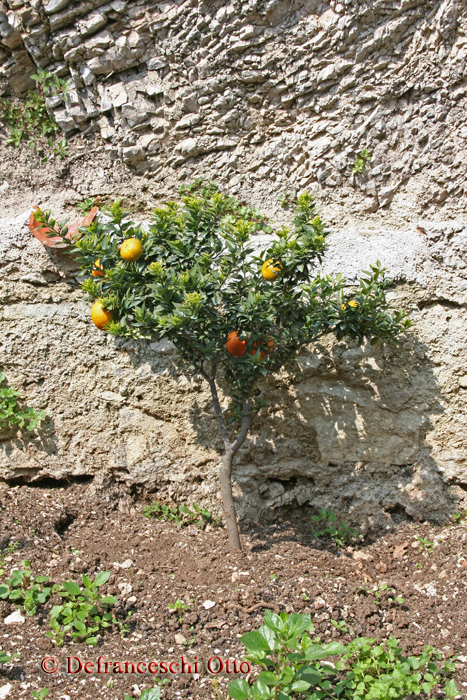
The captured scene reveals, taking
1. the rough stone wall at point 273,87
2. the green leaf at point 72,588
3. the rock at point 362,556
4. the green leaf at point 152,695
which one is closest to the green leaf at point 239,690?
the green leaf at point 152,695

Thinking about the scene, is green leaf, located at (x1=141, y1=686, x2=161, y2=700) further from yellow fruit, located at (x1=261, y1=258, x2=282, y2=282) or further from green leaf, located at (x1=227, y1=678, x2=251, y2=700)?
yellow fruit, located at (x1=261, y1=258, x2=282, y2=282)

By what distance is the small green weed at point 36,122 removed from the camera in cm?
359

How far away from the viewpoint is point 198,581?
2.57m

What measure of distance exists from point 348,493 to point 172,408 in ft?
3.88

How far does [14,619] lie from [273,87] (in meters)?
3.28

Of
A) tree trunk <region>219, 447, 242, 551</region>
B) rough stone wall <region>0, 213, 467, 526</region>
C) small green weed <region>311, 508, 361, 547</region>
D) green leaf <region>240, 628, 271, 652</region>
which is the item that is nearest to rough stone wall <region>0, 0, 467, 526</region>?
rough stone wall <region>0, 213, 467, 526</region>

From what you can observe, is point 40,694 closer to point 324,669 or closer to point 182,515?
point 324,669

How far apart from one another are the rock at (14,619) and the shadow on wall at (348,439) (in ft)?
4.31

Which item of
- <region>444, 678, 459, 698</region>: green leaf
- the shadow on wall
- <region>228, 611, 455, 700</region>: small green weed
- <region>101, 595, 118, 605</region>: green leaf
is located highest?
the shadow on wall

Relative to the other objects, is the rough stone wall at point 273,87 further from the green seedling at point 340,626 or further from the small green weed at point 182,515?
the green seedling at point 340,626

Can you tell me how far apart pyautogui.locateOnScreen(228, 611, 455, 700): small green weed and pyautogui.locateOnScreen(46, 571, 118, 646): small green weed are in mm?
724

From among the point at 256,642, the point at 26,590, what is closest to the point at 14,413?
A: the point at 26,590

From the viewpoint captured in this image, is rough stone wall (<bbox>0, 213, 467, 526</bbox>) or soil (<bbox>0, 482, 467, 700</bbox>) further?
rough stone wall (<bbox>0, 213, 467, 526</bbox>)

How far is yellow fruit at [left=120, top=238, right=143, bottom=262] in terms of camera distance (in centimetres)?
254
